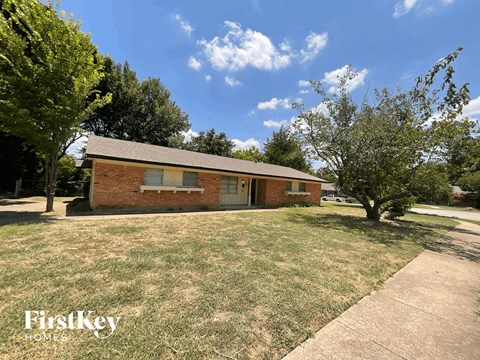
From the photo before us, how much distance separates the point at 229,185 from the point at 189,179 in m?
3.51

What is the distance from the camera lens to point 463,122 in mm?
9609

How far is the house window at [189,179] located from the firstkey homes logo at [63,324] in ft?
32.4

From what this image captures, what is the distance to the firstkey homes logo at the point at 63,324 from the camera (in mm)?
2234

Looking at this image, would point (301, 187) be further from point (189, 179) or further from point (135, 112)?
point (135, 112)

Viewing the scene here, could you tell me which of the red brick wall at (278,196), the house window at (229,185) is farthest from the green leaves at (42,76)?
the red brick wall at (278,196)

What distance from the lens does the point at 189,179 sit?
12.5 m

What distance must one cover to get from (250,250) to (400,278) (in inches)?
124

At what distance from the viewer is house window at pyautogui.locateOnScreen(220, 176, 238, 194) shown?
582 inches

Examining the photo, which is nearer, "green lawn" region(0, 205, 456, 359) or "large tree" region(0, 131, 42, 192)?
"green lawn" region(0, 205, 456, 359)

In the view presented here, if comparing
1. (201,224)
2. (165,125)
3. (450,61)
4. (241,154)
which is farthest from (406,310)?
(241,154)

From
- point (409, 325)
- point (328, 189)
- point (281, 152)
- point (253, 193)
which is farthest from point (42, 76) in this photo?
point (328, 189)

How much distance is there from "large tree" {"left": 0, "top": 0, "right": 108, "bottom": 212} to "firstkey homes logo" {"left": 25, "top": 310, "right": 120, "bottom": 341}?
8107 millimetres

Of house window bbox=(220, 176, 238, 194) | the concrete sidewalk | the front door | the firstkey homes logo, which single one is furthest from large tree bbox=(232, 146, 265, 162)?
the firstkey homes logo

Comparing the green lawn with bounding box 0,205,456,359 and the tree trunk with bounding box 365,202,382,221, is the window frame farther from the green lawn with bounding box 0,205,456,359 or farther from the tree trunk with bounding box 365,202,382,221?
the tree trunk with bounding box 365,202,382,221
